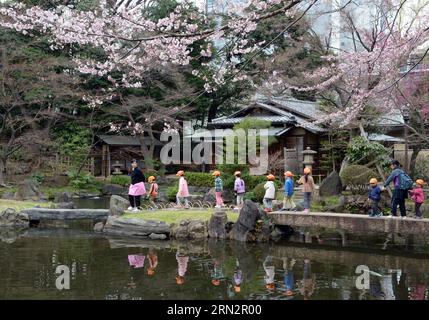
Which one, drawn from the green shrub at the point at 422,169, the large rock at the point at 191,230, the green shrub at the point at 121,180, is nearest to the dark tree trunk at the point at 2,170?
the green shrub at the point at 121,180

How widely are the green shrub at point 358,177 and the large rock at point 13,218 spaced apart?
12488 mm

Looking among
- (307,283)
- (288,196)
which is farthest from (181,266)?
(288,196)

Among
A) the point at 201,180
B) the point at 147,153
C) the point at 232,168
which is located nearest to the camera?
the point at 232,168

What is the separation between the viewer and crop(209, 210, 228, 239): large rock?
14.0m

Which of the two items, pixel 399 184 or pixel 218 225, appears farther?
pixel 218 225

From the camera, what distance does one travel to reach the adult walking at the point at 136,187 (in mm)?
15477

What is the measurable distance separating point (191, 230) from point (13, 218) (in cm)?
666

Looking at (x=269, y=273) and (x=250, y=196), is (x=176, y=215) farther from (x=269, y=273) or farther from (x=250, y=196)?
(x=250, y=196)

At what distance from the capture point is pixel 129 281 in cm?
921

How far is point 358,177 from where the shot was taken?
19.4 metres

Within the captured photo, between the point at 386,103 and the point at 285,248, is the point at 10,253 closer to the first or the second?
the point at 285,248

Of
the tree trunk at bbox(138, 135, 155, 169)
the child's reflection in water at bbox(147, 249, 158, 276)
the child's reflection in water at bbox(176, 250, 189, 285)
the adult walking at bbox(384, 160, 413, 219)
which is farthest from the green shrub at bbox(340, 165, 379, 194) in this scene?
the tree trunk at bbox(138, 135, 155, 169)

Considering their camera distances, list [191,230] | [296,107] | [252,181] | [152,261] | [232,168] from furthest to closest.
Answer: [296,107] → [252,181] → [232,168] → [191,230] → [152,261]

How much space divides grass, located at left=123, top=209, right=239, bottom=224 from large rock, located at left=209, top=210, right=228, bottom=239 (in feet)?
0.93
